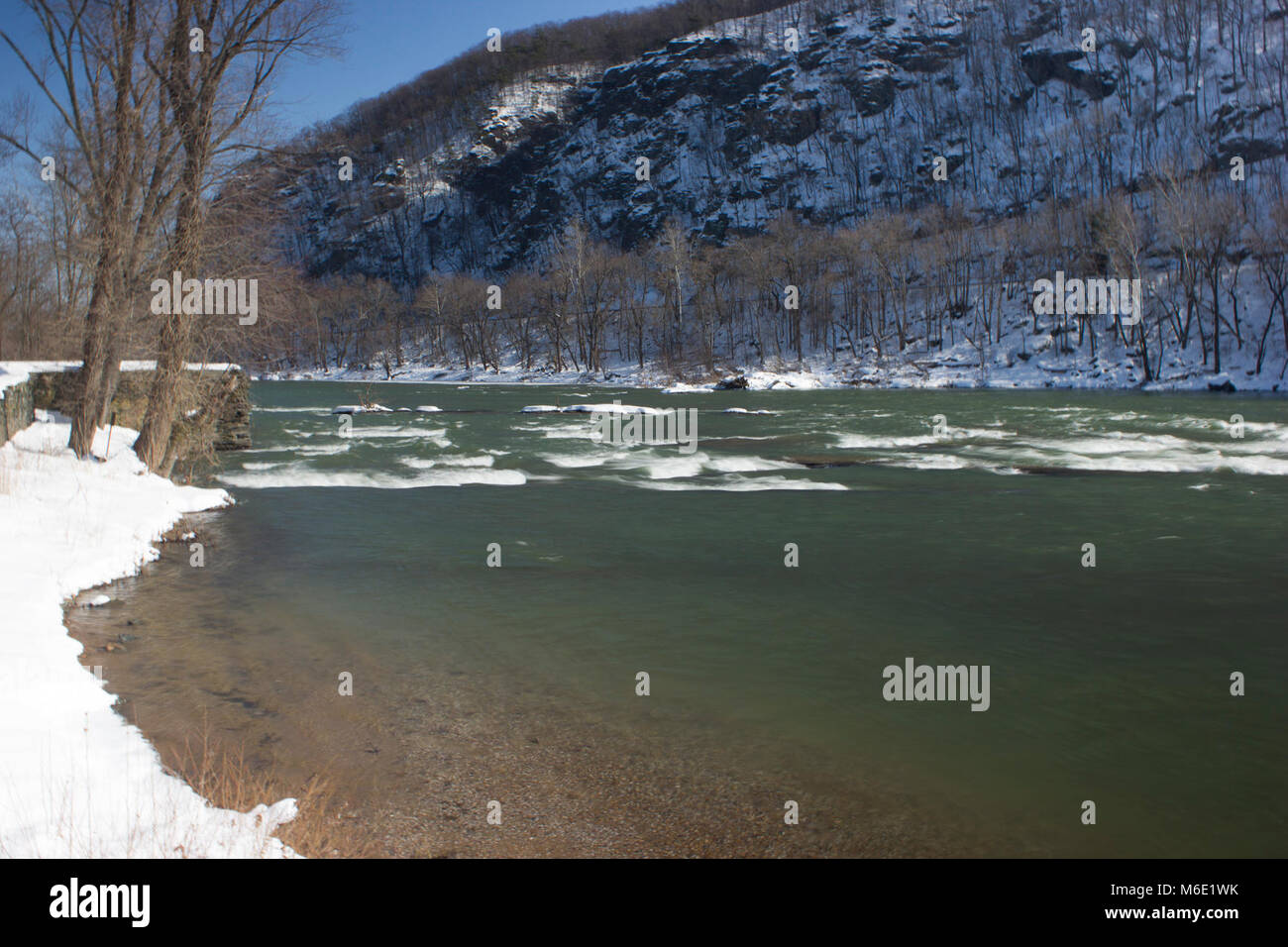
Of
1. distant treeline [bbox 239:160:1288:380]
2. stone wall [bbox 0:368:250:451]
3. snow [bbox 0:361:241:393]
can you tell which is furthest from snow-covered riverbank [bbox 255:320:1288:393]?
snow [bbox 0:361:241:393]

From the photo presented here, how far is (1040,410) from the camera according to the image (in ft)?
139

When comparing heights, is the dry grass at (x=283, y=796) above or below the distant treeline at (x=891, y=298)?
below

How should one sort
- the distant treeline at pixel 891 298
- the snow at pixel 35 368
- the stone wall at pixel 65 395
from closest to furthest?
the stone wall at pixel 65 395 < the snow at pixel 35 368 < the distant treeline at pixel 891 298

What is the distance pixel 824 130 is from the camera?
146750mm

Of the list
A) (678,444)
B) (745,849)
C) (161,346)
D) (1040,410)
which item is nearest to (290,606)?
(745,849)

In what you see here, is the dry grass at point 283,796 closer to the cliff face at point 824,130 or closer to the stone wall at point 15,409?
the stone wall at point 15,409

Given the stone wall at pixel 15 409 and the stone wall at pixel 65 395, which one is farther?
the stone wall at pixel 65 395

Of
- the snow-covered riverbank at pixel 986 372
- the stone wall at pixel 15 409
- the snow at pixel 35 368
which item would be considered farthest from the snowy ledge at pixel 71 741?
the snow-covered riverbank at pixel 986 372

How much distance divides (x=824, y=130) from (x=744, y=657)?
153 m

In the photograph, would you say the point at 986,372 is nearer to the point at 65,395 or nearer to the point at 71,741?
the point at 65,395

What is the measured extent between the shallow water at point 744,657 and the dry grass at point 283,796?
0.77ft

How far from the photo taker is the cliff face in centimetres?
11344

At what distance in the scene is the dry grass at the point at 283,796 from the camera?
5223 millimetres

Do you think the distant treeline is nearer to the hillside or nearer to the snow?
the hillside
